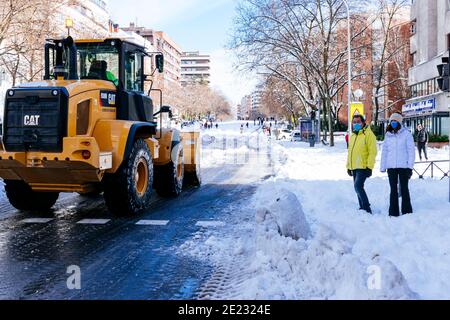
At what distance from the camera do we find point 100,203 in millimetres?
10805

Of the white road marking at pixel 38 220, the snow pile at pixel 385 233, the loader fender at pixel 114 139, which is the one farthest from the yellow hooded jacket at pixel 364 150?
the white road marking at pixel 38 220

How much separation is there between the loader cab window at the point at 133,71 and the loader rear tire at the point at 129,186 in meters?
1.29

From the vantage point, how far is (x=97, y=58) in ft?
32.2

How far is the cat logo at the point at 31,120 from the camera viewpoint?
8211 mm

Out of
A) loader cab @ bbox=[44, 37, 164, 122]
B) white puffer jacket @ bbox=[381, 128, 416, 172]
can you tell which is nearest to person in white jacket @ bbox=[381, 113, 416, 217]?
white puffer jacket @ bbox=[381, 128, 416, 172]

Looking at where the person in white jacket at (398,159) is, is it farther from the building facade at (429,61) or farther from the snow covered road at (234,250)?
the building facade at (429,61)

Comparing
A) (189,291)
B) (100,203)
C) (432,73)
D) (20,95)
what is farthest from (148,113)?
(432,73)

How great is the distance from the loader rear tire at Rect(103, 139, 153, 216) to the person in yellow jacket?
3947 millimetres

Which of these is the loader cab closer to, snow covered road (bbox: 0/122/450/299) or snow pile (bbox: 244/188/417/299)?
snow covered road (bbox: 0/122/450/299)
